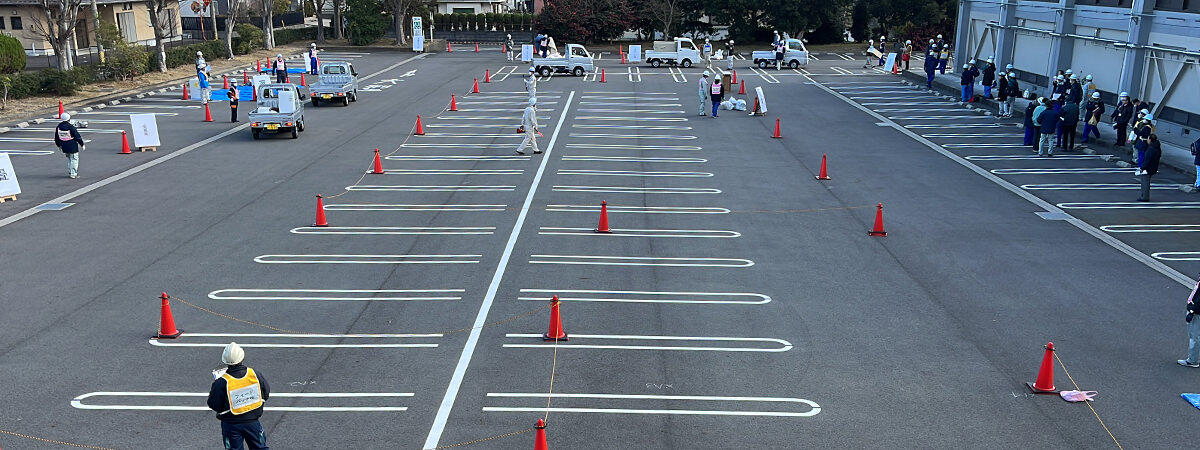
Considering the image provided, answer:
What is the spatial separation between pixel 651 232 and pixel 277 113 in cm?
1592

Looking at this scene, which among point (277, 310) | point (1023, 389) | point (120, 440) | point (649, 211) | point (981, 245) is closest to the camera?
point (120, 440)

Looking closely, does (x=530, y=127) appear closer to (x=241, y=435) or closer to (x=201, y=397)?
(x=201, y=397)

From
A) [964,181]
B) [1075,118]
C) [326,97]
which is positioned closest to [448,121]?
[326,97]

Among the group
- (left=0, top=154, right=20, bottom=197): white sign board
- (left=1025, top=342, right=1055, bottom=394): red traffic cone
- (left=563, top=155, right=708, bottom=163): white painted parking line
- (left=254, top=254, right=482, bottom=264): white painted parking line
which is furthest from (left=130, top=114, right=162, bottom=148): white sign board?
(left=1025, top=342, right=1055, bottom=394): red traffic cone

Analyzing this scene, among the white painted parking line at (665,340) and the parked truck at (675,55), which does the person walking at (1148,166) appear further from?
the parked truck at (675,55)

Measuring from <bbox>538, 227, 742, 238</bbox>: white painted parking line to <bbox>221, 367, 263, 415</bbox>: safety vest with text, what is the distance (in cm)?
1021

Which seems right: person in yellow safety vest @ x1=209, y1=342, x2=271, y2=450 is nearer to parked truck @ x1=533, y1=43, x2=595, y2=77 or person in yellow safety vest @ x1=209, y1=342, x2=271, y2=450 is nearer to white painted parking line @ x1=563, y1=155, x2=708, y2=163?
white painted parking line @ x1=563, y1=155, x2=708, y2=163

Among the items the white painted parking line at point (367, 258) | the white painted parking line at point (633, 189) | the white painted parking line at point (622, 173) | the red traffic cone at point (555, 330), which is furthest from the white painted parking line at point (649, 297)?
the white painted parking line at point (622, 173)

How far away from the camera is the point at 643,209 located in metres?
21.3

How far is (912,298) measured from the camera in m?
15.3

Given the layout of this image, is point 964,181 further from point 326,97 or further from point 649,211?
point 326,97

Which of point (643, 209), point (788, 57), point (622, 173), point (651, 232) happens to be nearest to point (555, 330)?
point (651, 232)

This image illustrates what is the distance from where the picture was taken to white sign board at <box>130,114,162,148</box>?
27875mm

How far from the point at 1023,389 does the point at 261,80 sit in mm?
30465
